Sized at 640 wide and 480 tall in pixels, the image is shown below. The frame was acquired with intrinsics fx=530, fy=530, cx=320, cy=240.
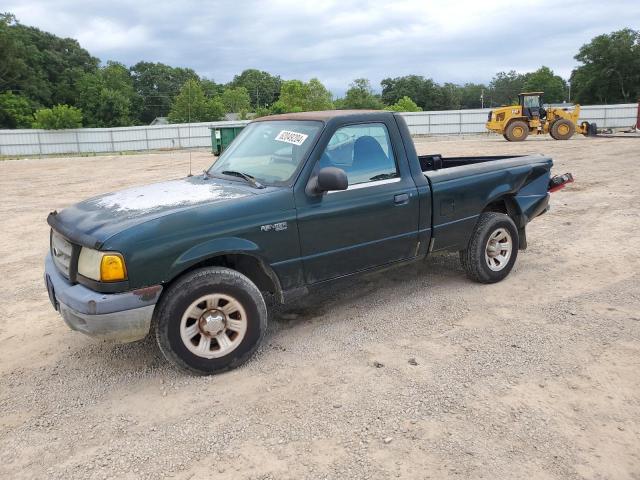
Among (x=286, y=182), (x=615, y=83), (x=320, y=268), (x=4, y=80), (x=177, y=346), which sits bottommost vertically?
(x=177, y=346)

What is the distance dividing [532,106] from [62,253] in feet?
85.0

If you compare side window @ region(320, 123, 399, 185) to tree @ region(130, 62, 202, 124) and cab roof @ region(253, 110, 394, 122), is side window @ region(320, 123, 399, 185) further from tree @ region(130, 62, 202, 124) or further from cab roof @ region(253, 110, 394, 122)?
tree @ region(130, 62, 202, 124)

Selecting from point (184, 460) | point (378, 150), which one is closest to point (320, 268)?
point (378, 150)

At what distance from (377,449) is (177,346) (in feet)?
4.91

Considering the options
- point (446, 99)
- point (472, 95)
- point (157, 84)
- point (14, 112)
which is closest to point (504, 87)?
point (472, 95)

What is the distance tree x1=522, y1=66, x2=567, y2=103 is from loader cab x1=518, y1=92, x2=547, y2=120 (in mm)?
83451

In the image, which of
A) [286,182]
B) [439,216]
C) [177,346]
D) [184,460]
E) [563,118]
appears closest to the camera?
[184,460]

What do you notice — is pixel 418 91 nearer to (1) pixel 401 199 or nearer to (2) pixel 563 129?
(2) pixel 563 129

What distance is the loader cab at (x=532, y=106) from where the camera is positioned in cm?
2553

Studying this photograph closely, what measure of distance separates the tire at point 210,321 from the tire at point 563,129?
25013mm

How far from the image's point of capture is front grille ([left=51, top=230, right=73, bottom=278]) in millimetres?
3689

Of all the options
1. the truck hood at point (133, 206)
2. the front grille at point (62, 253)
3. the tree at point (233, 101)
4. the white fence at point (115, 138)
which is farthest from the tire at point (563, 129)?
the tree at point (233, 101)

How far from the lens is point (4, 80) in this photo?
67.7 m

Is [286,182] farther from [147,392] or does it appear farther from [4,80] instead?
[4,80]
